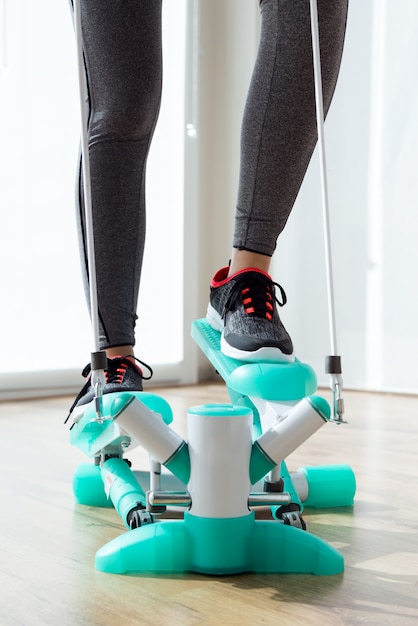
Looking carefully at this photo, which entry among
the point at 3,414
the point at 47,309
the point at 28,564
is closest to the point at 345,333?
the point at 47,309

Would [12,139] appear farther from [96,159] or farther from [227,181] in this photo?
[96,159]

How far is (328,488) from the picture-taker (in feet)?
3.59

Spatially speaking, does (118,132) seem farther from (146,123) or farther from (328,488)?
(328,488)

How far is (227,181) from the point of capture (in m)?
3.48

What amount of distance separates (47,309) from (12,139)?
596 mm

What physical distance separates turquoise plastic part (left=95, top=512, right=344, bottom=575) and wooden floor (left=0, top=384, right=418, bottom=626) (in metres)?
0.01

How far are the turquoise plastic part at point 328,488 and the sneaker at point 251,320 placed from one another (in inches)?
9.0

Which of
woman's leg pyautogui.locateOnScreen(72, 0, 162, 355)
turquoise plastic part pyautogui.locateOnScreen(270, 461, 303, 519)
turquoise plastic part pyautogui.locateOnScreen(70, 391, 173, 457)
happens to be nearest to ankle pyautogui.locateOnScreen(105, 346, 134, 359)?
woman's leg pyautogui.locateOnScreen(72, 0, 162, 355)

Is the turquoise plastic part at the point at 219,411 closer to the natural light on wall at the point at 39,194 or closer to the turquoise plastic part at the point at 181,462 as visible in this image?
the turquoise plastic part at the point at 181,462

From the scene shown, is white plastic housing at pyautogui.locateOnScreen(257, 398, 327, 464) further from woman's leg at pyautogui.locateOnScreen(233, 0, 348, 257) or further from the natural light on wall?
the natural light on wall

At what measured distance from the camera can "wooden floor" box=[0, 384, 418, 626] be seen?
0.67 m

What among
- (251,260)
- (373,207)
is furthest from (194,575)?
(373,207)

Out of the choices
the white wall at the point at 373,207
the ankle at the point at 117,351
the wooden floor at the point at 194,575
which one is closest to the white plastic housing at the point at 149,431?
the wooden floor at the point at 194,575

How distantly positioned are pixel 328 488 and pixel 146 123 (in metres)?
0.57
